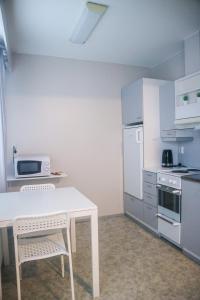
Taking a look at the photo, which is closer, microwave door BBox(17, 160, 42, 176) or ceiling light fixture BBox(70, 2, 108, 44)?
ceiling light fixture BBox(70, 2, 108, 44)

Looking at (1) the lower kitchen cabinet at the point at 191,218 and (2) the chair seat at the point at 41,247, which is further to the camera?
(1) the lower kitchen cabinet at the point at 191,218

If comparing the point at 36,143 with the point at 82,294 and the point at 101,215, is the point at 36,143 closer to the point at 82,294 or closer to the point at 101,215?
the point at 101,215

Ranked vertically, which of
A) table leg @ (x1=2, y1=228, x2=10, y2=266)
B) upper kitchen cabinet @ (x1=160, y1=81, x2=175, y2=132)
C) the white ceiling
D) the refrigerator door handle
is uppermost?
the white ceiling

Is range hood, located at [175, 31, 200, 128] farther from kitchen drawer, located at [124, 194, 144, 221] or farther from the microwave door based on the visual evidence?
the microwave door

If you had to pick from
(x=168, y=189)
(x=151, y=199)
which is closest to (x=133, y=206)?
(x=151, y=199)

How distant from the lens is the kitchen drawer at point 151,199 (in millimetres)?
3092

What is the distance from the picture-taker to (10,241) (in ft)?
9.97

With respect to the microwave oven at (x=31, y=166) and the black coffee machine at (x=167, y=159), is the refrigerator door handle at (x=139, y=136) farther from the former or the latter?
the microwave oven at (x=31, y=166)

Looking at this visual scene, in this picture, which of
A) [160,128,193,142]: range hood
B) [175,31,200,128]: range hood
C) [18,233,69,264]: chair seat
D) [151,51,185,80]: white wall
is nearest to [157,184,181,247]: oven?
[160,128,193,142]: range hood

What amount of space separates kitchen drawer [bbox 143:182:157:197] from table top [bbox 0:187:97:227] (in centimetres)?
122

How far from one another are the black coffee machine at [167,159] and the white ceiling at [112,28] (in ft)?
5.09

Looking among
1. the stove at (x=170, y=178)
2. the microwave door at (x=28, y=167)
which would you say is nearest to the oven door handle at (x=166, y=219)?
the stove at (x=170, y=178)

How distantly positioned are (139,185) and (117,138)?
979mm

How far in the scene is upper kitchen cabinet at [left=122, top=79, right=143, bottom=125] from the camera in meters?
3.39
